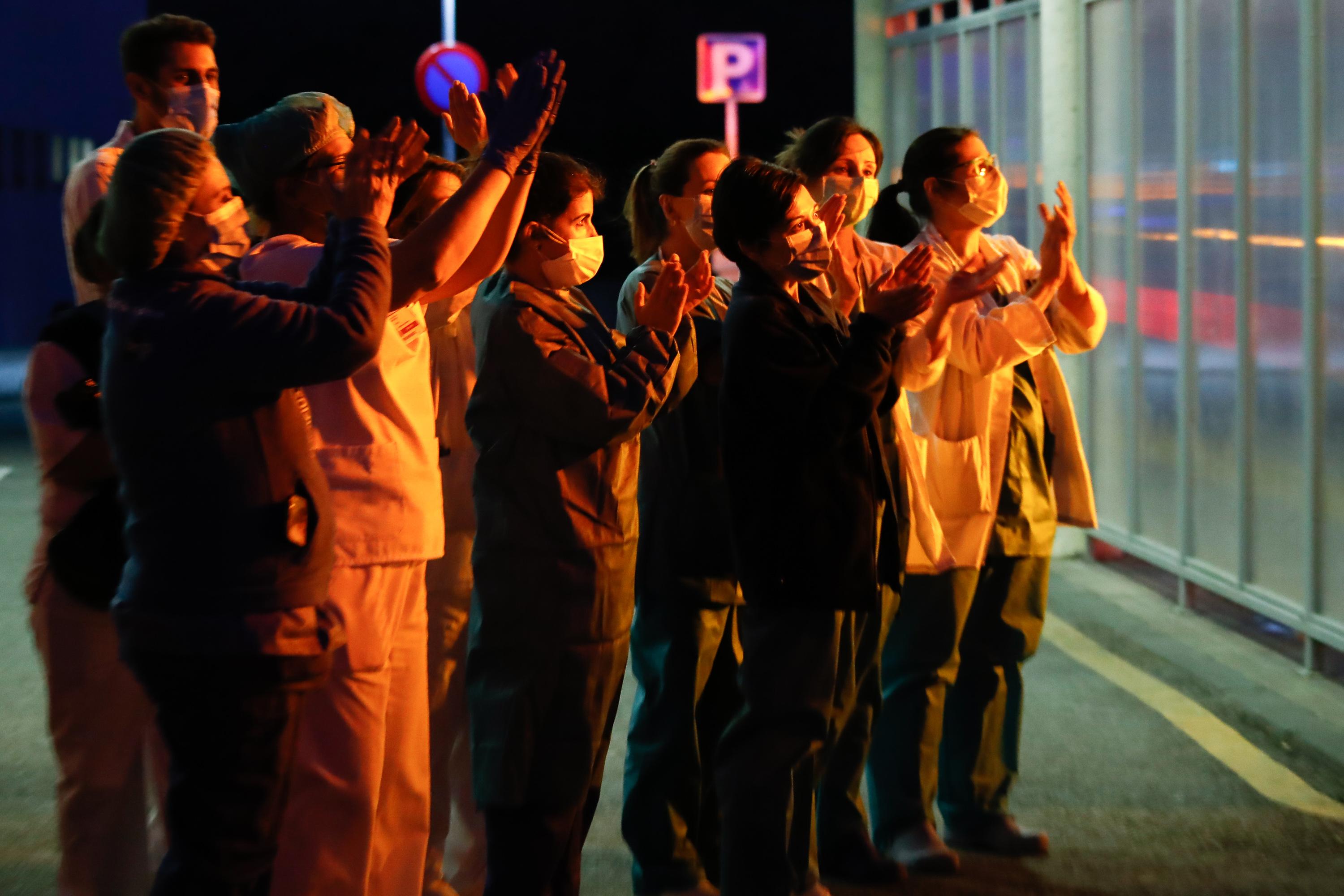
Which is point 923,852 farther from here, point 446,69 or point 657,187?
point 446,69

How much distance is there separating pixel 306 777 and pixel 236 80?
108 ft

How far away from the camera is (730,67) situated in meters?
11.3

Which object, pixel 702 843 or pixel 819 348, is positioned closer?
pixel 819 348

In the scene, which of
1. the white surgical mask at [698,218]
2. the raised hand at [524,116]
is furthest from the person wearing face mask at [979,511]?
the raised hand at [524,116]

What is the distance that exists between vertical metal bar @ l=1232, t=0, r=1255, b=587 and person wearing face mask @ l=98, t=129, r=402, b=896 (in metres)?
4.80

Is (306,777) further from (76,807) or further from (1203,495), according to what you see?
(1203,495)

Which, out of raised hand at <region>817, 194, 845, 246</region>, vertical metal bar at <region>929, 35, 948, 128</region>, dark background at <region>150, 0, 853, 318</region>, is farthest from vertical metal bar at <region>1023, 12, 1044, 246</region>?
dark background at <region>150, 0, 853, 318</region>

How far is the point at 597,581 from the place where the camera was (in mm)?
3619

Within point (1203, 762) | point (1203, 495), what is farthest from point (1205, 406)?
point (1203, 762)

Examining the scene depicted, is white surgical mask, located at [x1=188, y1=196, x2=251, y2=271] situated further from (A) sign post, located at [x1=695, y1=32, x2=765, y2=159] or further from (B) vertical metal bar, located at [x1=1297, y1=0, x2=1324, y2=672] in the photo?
(A) sign post, located at [x1=695, y1=32, x2=765, y2=159]

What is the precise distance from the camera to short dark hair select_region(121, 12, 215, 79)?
430cm

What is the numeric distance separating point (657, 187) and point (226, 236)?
1600 millimetres

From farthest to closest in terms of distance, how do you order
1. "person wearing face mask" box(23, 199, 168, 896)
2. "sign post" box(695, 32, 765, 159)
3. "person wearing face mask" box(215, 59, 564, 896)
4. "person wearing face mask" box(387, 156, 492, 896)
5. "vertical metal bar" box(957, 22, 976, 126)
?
"sign post" box(695, 32, 765, 159) < "vertical metal bar" box(957, 22, 976, 126) < "person wearing face mask" box(387, 156, 492, 896) < "person wearing face mask" box(23, 199, 168, 896) < "person wearing face mask" box(215, 59, 564, 896)

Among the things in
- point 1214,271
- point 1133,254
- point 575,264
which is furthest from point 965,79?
point 575,264
